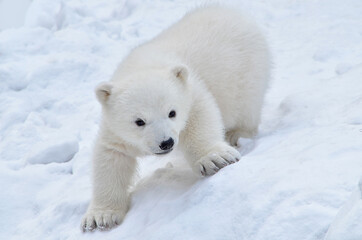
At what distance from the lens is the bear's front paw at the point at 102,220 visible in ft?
12.4

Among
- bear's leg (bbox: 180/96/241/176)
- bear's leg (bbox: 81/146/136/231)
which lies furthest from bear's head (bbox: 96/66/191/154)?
bear's leg (bbox: 81/146/136/231)

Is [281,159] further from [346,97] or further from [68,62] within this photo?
[68,62]

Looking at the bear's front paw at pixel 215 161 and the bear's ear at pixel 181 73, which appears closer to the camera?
the bear's front paw at pixel 215 161

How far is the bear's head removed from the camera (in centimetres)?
366

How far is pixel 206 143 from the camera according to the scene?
3.96 meters

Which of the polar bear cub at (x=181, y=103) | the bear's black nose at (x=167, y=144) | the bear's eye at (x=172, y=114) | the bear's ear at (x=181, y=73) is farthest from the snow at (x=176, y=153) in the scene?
the bear's ear at (x=181, y=73)

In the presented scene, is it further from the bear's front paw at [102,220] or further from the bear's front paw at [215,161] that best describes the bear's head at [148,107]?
the bear's front paw at [102,220]

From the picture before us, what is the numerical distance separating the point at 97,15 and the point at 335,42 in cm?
488

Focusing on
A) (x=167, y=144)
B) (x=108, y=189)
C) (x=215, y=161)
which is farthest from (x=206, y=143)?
(x=108, y=189)

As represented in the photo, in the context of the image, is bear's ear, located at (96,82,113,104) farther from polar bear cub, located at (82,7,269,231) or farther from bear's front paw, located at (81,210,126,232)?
bear's front paw, located at (81,210,126,232)

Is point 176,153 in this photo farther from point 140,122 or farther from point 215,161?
point 215,161

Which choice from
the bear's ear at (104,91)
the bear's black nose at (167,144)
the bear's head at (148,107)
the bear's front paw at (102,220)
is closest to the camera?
the bear's black nose at (167,144)

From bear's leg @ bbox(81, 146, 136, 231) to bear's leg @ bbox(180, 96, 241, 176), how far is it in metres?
0.56

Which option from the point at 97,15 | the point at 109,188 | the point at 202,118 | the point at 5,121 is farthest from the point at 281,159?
the point at 97,15
